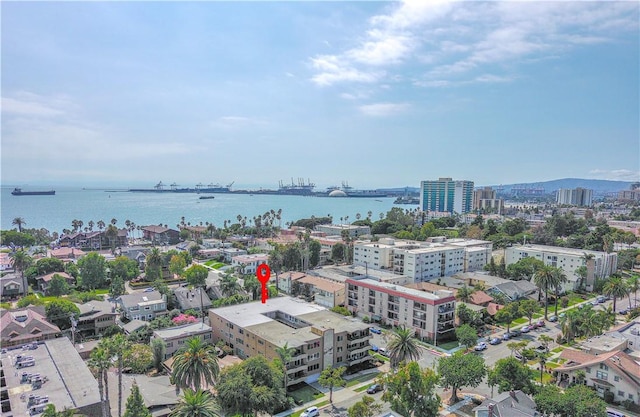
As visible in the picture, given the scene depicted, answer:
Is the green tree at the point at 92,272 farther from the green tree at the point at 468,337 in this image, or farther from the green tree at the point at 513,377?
the green tree at the point at 513,377

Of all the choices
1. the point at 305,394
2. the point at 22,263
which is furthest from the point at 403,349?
the point at 22,263

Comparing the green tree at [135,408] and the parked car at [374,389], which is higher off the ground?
the green tree at [135,408]

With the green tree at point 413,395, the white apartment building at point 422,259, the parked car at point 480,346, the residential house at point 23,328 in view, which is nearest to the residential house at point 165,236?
the white apartment building at point 422,259

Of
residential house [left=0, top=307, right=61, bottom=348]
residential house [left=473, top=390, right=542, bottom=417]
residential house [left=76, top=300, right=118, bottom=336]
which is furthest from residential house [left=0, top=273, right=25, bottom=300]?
residential house [left=473, top=390, right=542, bottom=417]

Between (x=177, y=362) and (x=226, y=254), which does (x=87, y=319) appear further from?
(x=226, y=254)

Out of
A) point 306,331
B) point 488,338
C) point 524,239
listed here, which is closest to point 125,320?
point 306,331

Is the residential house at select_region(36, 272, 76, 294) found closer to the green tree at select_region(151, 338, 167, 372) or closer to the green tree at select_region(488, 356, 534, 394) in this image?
the green tree at select_region(151, 338, 167, 372)

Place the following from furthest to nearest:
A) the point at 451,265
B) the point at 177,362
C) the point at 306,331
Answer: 1. the point at 451,265
2. the point at 306,331
3. the point at 177,362
